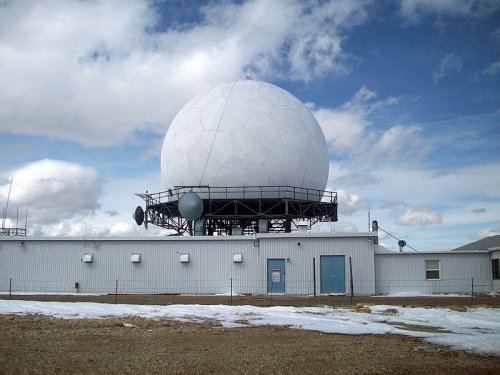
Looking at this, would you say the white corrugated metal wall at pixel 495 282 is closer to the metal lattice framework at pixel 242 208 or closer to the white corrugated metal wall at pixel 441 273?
the white corrugated metal wall at pixel 441 273

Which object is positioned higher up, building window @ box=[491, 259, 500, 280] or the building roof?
the building roof

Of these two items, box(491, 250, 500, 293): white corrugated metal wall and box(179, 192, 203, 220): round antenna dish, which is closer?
box(491, 250, 500, 293): white corrugated metal wall

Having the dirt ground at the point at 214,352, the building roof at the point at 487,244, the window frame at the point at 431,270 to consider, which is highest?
the building roof at the point at 487,244

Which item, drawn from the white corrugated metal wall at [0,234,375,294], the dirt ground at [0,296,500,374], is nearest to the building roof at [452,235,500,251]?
the white corrugated metal wall at [0,234,375,294]

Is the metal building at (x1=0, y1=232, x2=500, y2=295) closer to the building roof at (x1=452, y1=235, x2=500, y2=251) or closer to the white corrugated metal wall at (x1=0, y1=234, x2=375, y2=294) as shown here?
the white corrugated metal wall at (x1=0, y1=234, x2=375, y2=294)

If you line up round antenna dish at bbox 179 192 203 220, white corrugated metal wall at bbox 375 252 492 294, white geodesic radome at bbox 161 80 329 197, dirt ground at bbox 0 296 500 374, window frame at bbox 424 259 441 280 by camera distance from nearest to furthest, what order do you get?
1. dirt ground at bbox 0 296 500 374
2. white corrugated metal wall at bbox 375 252 492 294
3. window frame at bbox 424 259 441 280
4. round antenna dish at bbox 179 192 203 220
5. white geodesic radome at bbox 161 80 329 197

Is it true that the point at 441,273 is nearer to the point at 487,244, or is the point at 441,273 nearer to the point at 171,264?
the point at 487,244

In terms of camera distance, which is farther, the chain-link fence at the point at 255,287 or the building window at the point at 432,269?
the building window at the point at 432,269

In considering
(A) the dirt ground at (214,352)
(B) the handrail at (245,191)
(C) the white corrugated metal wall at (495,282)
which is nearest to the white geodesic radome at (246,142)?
(B) the handrail at (245,191)

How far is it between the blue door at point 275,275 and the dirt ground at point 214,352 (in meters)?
13.5

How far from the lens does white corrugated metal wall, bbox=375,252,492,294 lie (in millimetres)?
27281

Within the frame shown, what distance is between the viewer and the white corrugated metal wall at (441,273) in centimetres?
2728

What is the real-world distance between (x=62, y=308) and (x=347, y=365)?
437 inches

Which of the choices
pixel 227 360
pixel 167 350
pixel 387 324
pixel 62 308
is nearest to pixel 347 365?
pixel 227 360
